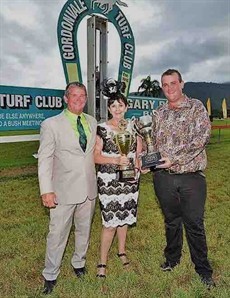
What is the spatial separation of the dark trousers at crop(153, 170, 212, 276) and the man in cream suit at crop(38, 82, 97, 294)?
56cm

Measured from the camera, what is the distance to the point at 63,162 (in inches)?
111

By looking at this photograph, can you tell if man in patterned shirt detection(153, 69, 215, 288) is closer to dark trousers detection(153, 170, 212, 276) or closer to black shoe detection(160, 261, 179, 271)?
dark trousers detection(153, 170, 212, 276)

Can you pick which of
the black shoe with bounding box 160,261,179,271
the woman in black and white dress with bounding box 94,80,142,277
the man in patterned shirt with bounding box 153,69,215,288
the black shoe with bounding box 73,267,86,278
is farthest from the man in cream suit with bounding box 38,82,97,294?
the black shoe with bounding box 160,261,179,271

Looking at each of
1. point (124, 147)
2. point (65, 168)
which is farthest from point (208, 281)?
point (65, 168)

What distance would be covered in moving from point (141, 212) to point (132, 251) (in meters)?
1.77

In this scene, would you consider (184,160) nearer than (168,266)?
Yes

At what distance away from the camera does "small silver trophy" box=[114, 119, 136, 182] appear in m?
2.94

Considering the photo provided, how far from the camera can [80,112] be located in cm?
291

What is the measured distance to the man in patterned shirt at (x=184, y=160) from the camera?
2.88 m

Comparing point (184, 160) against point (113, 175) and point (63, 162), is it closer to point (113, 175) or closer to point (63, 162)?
point (113, 175)

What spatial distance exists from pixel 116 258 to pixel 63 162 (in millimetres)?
1298

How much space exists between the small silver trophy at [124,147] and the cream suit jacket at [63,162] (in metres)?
0.20

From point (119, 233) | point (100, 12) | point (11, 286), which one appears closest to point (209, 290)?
point (119, 233)

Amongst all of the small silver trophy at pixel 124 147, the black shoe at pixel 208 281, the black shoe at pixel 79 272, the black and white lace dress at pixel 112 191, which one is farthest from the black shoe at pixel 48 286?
the black shoe at pixel 208 281
